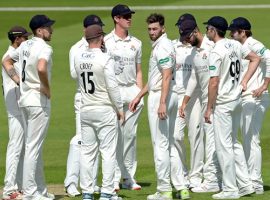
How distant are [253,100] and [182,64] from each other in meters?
1.18

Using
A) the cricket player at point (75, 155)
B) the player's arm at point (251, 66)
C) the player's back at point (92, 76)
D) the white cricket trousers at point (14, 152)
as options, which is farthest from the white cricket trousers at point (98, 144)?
the player's arm at point (251, 66)

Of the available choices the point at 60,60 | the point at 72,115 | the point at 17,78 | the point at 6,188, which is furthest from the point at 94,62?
the point at 60,60

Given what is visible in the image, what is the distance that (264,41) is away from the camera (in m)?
28.3

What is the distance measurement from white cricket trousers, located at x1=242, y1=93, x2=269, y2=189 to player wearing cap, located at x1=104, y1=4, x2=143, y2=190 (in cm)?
162

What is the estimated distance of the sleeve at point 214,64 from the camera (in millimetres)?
13586

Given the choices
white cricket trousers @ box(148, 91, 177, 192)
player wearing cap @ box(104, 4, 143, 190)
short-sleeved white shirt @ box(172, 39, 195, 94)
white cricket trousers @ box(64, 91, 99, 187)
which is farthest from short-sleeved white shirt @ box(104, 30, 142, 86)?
white cricket trousers @ box(148, 91, 177, 192)

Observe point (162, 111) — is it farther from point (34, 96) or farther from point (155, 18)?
point (34, 96)

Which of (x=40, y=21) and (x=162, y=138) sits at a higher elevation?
(x=40, y=21)

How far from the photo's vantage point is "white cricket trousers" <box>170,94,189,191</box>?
14055 mm

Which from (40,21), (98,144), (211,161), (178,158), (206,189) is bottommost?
(206,189)

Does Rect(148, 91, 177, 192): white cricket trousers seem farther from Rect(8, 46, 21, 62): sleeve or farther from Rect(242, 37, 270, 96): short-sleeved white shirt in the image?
Rect(8, 46, 21, 62): sleeve

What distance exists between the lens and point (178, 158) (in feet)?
46.6

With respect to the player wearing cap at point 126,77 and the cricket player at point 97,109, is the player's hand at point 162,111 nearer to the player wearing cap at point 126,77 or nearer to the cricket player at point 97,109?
the cricket player at point 97,109


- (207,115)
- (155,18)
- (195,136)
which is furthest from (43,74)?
(195,136)
